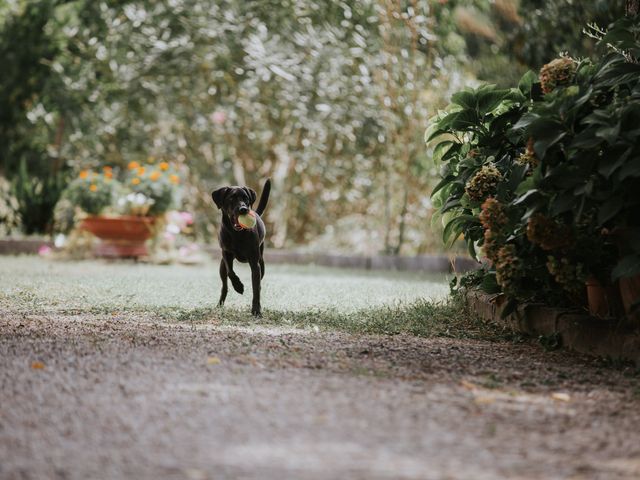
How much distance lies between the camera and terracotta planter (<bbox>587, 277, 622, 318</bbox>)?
3504 mm

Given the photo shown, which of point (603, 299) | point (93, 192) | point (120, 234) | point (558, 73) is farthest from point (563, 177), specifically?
point (93, 192)

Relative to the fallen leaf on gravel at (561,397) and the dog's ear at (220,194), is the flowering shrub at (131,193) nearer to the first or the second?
the dog's ear at (220,194)

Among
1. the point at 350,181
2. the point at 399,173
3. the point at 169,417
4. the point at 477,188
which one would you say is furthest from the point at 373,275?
the point at 169,417

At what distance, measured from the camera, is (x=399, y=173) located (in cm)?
1019

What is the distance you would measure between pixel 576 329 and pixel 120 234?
268 inches

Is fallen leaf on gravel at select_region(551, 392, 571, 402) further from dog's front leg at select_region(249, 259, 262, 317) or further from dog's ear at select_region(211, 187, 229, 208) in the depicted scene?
dog's ear at select_region(211, 187, 229, 208)

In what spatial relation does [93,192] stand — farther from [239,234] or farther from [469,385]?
[469,385]

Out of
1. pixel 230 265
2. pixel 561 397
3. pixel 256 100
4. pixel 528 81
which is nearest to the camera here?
pixel 561 397

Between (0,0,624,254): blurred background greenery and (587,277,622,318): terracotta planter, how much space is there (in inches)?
236

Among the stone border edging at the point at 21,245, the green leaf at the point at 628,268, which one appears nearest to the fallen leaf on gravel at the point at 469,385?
the green leaf at the point at 628,268

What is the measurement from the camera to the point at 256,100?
10883 mm

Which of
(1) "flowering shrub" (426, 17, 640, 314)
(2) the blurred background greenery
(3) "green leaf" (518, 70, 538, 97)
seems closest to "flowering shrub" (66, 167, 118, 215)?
(2) the blurred background greenery

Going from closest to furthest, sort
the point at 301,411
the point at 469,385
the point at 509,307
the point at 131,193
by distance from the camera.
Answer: the point at 301,411, the point at 469,385, the point at 509,307, the point at 131,193

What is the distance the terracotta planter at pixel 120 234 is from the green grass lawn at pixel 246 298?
1498mm
